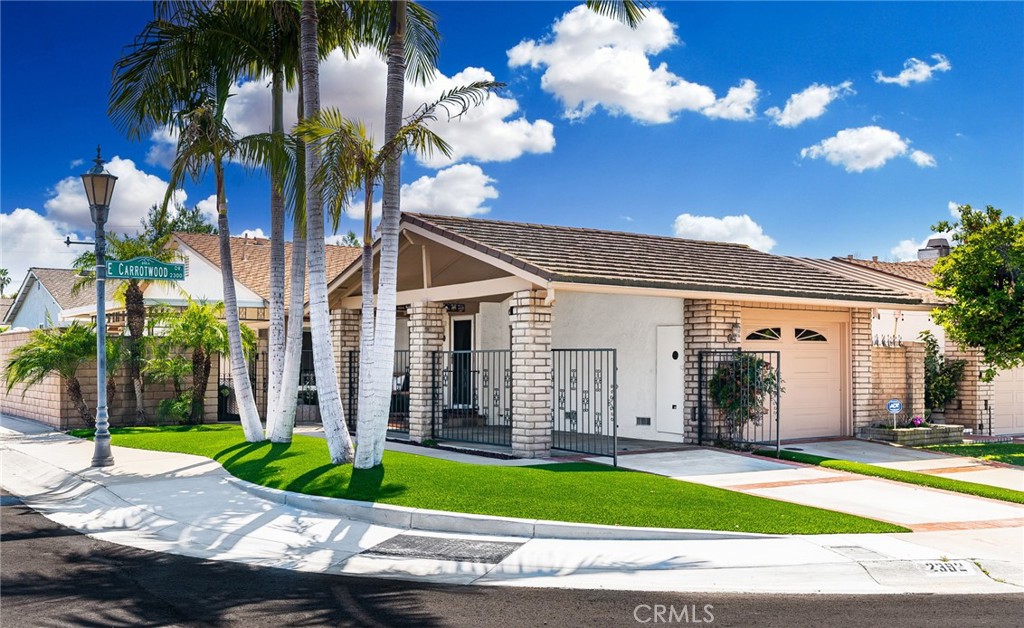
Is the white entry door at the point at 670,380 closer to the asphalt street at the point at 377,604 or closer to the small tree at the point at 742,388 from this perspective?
the small tree at the point at 742,388

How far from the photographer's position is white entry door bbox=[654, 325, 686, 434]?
15.9 m

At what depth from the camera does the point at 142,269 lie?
1359 centimetres

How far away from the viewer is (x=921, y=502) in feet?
35.0

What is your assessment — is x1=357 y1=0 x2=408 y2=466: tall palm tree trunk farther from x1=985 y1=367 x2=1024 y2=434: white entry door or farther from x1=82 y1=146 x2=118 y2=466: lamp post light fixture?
x1=985 y1=367 x2=1024 y2=434: white entry door

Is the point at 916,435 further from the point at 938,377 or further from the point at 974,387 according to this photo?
the point at 974,387

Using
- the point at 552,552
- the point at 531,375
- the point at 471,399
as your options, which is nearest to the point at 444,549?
the point at 552,552

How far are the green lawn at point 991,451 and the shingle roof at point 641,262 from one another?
306cm

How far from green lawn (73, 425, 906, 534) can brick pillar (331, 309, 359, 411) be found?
5.37 m

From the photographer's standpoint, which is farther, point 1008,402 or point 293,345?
point 1008,402

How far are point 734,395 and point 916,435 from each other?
4.36m

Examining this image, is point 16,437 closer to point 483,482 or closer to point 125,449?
point 125,449

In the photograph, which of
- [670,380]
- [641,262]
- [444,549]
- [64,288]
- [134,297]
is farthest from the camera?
[64,288]

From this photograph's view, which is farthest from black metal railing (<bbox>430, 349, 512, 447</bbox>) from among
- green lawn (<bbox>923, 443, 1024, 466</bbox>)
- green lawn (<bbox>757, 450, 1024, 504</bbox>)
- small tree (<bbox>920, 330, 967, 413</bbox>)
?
small tree (<bbox>920, 330, 967, 413</bbox>)

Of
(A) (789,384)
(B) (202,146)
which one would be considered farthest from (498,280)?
(A) (789,384)
